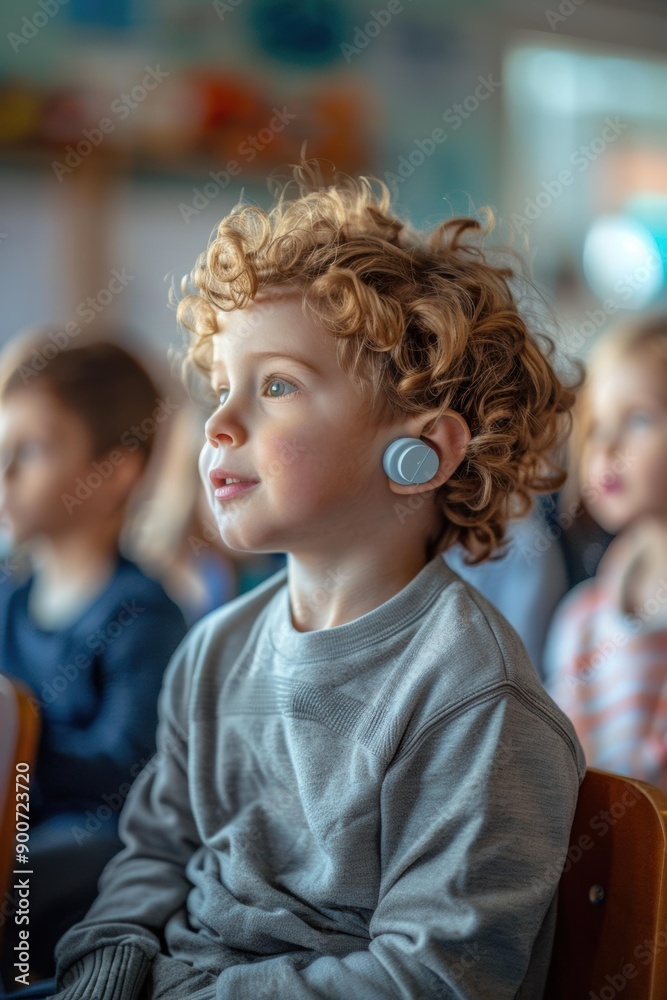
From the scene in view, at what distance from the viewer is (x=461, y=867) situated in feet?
2.31

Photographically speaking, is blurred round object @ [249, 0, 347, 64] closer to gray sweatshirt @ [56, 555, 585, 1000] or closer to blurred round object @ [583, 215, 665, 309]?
blurred round object @ [583, 215, 665, 309]

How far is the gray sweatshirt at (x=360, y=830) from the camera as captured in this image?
2.33 feet

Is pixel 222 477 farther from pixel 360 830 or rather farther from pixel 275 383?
pixel 360 830

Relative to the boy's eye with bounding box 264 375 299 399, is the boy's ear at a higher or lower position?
lower

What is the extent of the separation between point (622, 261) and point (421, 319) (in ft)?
9.12

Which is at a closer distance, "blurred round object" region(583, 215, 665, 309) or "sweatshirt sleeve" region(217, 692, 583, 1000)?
"sweatshirt sleeve" region(217, 692, 583, 1000)

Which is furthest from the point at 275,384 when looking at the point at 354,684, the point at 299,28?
the point at 299,28

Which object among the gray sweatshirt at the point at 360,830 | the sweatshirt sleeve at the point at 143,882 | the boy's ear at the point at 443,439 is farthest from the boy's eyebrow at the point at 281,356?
the sweatshirt sleeve at the point at 143,882

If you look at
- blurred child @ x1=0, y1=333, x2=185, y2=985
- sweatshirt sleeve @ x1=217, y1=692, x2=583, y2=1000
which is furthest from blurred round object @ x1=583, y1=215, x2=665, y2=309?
sweatshirt sleeve @ x1=217, y1=692, x2=583, y2=1000

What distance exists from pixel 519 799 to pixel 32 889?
656 mm

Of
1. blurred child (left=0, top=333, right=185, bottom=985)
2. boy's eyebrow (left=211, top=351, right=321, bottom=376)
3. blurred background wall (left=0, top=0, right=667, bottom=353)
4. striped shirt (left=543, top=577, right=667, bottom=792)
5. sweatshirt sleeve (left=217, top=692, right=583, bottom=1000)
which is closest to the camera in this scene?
sweatshirt sleeve (left=217, top=692, right=583, bottom=1000)

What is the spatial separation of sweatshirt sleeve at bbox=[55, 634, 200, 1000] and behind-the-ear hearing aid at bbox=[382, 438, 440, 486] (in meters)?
0.30

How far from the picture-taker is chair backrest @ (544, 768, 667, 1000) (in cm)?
71

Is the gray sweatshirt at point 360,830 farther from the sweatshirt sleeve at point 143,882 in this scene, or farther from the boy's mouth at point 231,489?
the boy's mouth at point 231,489
